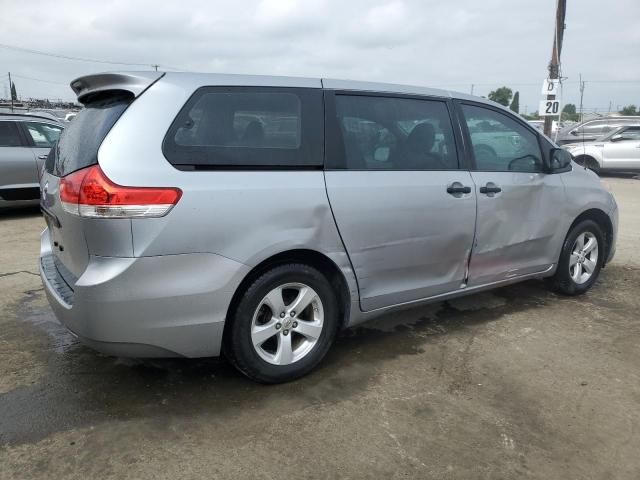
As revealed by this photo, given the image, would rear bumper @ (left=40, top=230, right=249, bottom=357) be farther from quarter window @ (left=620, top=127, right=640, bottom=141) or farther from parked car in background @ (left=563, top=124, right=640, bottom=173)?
quarter window @ (left=620, top=127, right=640, bottom=141)

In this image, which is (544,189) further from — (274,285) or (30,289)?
(30,289)

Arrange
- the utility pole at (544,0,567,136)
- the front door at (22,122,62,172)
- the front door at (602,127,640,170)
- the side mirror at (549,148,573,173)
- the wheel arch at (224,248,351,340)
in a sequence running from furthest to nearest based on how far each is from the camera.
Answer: the front door at (602,127,640,170), the utility pole at (544,0,567,136), the front door at (22,122,62,172), the side mirror at (549,148,573,173), the wheel arch at (224,248,351,340)

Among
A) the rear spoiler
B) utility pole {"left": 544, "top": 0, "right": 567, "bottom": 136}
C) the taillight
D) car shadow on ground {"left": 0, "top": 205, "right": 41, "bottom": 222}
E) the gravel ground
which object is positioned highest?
utility pole {"left": 544, "top": 0, "right": 567, "bottom": 136}

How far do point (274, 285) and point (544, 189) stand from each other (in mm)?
2429

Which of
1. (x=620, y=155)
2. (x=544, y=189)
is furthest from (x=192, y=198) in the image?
(x=620, y=155)

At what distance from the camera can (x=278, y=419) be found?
2.77m

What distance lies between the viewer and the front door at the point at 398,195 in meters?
3.19

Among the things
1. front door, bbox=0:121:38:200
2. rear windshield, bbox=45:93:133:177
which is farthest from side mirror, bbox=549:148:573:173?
front door, bbox=0:121:38:200

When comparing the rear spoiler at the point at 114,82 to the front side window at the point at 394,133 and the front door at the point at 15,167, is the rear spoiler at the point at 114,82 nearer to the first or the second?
the front side window at the point at 394,133

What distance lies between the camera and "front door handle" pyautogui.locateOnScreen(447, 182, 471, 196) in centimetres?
360

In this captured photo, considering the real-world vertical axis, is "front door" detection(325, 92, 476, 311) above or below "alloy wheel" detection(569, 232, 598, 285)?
above

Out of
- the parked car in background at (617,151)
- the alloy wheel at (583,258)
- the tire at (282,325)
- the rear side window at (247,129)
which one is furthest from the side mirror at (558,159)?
the parked car in background at (617,151)

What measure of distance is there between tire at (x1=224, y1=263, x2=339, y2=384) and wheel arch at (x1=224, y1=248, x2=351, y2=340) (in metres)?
0.03

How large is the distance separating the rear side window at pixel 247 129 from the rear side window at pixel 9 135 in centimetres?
677
